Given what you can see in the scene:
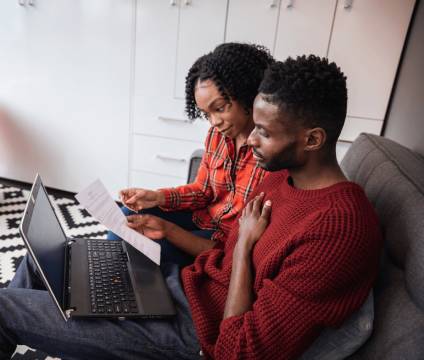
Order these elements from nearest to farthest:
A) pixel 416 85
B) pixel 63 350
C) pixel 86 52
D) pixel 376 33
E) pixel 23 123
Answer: pixel 63 350
pixel 416 85
pixel 376 33
pixel 86 52
pixel 23 123

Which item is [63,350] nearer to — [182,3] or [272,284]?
[272,284]

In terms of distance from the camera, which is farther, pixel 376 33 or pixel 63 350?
pixel 376 33

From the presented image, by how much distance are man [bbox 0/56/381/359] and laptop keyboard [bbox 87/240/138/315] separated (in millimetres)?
37

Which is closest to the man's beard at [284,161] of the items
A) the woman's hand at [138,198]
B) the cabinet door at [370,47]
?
the woman's hand at [138,198]

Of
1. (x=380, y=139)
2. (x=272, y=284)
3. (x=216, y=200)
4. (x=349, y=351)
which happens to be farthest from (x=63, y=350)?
(x=380, y=139)

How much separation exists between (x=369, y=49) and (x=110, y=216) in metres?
1.57

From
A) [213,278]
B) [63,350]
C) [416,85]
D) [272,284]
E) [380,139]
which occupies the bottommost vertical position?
[63,350]

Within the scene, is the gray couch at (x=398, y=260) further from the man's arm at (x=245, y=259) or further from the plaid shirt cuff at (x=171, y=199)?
the plaid shirt cuff at (x=171, y=199)

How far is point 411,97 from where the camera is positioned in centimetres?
150

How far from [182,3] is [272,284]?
181 cm

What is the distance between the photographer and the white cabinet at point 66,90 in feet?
7.16

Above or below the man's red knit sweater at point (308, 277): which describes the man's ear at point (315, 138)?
above

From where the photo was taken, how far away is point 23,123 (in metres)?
2.54

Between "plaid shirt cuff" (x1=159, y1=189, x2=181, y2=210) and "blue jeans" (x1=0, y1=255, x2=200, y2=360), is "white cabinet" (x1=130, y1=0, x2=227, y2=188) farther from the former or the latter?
"blue jeans" (x1=0, y1=255, x2=200, y2=360)
